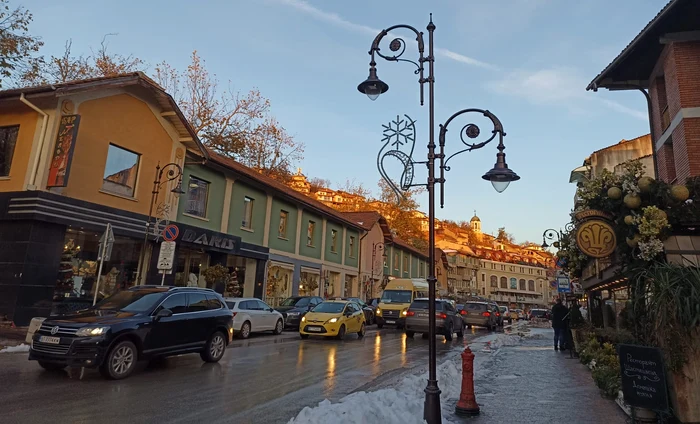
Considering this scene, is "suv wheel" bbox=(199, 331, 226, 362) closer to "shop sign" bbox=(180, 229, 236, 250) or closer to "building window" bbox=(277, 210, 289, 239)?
"shop sign" bbox=(180, 229, 236, 250)

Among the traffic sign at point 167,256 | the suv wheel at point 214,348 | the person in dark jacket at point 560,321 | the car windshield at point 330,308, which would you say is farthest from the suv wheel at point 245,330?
the person in dark jacket at point 560,321

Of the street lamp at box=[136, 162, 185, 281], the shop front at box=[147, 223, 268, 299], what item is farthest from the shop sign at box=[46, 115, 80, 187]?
the shop front at box=[147, 223, 268, 299]

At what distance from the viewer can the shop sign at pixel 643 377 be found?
539cm

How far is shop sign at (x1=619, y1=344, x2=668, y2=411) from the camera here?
5.39 metres

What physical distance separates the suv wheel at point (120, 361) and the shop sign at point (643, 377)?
26.8ft

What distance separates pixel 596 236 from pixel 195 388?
7374 mm

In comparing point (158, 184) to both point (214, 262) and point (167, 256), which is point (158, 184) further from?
point (167, 256)

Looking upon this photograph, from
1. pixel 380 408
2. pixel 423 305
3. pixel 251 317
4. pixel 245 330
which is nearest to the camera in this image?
pixel 380 408

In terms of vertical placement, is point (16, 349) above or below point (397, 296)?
below

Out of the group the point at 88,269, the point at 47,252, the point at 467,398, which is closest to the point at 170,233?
the point at 47,252

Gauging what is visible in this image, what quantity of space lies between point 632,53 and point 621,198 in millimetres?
8071

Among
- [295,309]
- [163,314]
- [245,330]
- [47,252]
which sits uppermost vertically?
[47,252]

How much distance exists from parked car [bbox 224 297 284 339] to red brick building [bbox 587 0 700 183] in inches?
555

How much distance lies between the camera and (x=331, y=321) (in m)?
18.4
